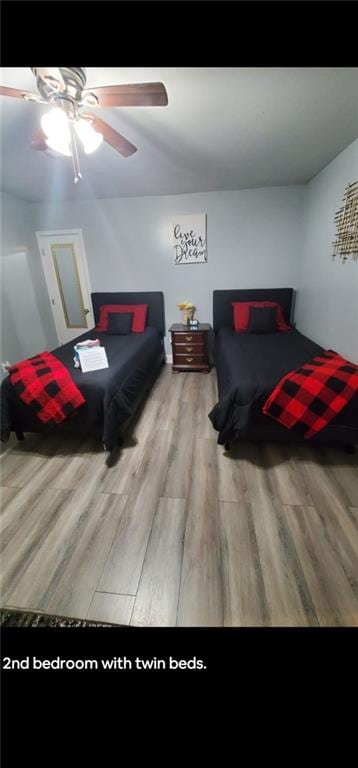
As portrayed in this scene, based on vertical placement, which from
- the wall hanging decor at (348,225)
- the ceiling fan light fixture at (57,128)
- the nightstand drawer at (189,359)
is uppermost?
the ceiling fan light fixture at (57,128)

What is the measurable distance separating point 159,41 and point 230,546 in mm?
2038

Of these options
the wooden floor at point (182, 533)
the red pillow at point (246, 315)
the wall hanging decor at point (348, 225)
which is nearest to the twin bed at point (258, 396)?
the wooden floor at point (182, 533)

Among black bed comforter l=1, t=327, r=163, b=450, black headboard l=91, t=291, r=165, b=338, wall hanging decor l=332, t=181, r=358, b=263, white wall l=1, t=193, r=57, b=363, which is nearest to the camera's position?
black bed comforter l=1, t=327, r=163, b=450

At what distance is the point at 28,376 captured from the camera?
2.02 meters

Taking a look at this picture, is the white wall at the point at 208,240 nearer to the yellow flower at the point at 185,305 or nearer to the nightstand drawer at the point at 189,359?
the yellow flower at the point at 185,305

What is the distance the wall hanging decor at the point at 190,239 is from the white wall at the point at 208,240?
0.22 ft

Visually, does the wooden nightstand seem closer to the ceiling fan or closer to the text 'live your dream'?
the text 'live your dream'

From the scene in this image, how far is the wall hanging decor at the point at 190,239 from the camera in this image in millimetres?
3219

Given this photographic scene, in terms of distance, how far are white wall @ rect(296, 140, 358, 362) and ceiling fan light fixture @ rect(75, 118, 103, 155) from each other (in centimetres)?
195

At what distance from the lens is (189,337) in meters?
3.29

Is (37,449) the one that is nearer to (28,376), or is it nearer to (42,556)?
(28,376)

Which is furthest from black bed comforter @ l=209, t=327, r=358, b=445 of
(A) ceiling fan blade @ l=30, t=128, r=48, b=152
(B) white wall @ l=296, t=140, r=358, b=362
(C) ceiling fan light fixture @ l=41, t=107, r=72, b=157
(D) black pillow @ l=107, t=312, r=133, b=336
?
(A) ceiling fan blade @ l=30, t=128, r=48, b=152

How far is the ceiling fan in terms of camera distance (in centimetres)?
109
